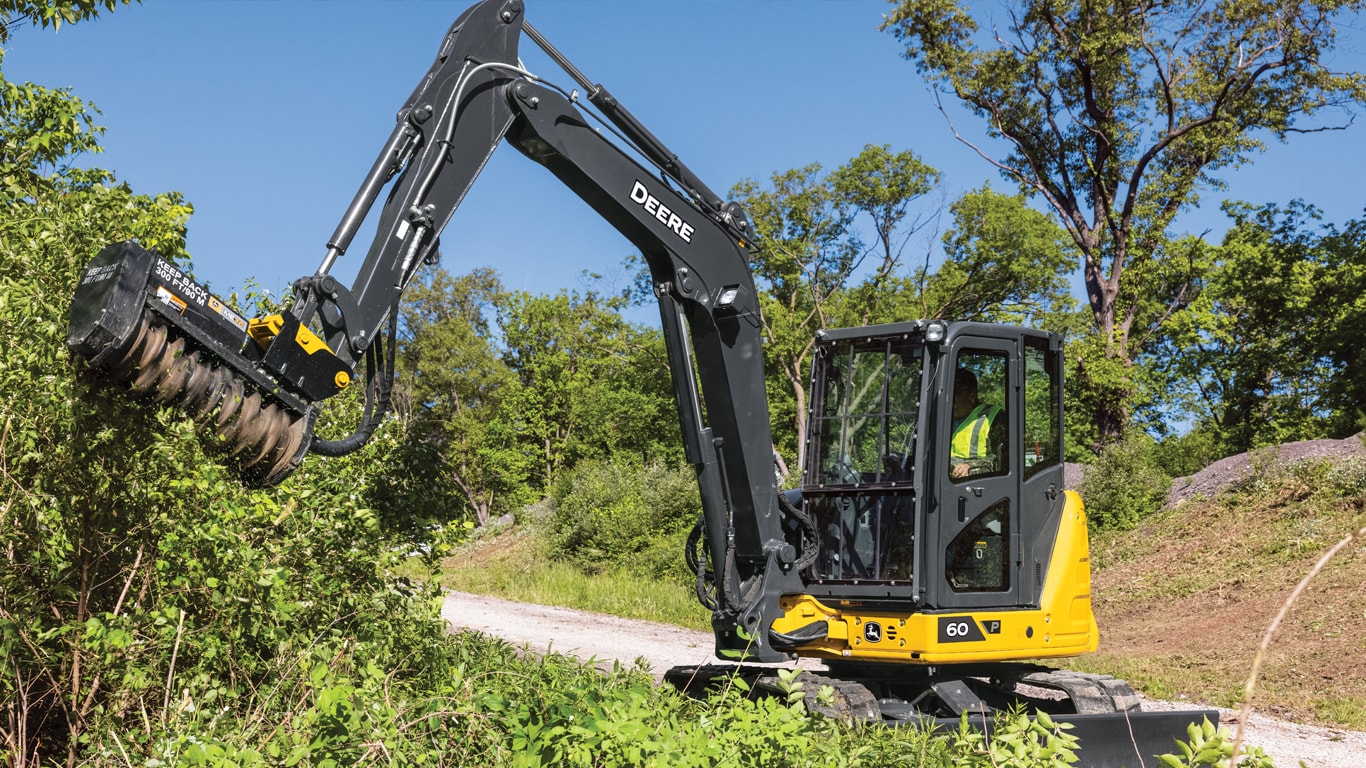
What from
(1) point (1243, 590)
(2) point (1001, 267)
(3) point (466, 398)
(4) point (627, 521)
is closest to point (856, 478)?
(1) point (1243, 590)

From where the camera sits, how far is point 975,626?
6.79 meters

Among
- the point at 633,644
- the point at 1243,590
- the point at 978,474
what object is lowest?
the point at 633,644

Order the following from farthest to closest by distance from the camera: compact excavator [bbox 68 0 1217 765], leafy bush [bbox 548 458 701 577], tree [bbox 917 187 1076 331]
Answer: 1. tree [bbox 917 187 1076 331]
2. leafy bush [bbox 548 458 701 577]
3. compact excavator [bbox 68 0 1217 765]

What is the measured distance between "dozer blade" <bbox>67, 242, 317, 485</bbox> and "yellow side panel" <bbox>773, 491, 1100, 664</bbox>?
11.4 ft

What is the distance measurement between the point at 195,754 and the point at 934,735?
162 inches

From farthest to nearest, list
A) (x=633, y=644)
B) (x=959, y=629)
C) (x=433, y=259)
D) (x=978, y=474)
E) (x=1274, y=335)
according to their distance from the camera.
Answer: (x=1274, y=335)
(x=633, y=644)
(x=978, y=474)
(x=959, y=629)
(x=433, y=259)

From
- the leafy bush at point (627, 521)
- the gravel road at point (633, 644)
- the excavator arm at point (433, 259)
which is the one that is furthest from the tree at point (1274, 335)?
the excavator arm at point (433, 259)

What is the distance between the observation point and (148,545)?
5.62 m

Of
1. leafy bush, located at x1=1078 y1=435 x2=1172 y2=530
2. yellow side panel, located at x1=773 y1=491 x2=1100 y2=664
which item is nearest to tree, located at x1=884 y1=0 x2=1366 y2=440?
leafy bush, located at x1=1078 y1=435 x2=1172 y2=530

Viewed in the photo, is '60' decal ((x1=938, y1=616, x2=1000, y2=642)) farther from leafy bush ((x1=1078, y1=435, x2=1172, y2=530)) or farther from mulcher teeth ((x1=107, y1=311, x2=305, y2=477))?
leafy bush ((x1=1078, y1=435, x2=1172, y2=530))

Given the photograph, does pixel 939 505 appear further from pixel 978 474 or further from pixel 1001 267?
pixel 1001 267

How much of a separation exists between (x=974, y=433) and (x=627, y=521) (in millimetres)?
15400

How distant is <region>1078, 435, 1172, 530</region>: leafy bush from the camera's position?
727 inches

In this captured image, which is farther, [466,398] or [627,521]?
[466,398]
